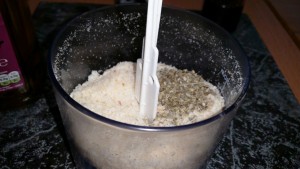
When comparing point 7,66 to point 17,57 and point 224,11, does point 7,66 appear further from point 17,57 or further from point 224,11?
point 224,11

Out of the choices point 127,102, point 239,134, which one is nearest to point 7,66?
point 127,102

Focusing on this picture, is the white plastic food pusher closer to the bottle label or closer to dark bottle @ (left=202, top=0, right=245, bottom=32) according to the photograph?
the bottle label

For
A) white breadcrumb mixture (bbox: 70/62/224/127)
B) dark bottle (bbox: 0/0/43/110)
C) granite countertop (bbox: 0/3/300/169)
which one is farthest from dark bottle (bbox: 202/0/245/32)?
dark bottle (bbox: 0/0/43/110)

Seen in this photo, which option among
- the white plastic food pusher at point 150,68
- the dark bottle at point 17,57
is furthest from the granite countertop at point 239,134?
the white plastic food pusher at point 150,68

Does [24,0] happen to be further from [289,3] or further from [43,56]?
[289,3]

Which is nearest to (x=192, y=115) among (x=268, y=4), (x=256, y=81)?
(x=256, y=81)

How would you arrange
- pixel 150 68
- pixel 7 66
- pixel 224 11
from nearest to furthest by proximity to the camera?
pixel 150 68, pixel 7 66, pixel 224 11
